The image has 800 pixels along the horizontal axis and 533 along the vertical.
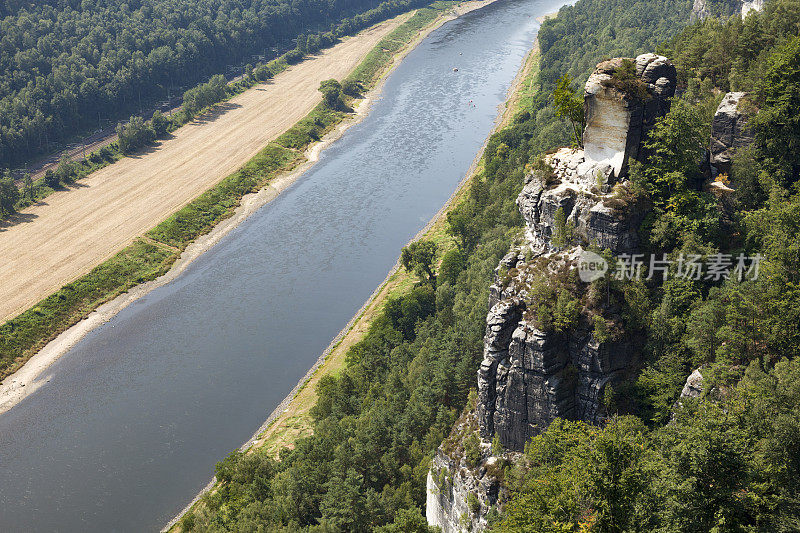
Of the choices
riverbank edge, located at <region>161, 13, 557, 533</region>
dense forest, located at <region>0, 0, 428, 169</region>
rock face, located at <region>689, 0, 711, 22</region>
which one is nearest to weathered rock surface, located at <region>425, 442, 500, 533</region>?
riverbank edge, located at <region>161, 13, 557, 533</region>

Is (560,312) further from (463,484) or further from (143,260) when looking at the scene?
(143,260)

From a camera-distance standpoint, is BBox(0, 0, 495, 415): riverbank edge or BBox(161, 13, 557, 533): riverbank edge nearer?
BBox(161, 13, 557, 533): riverbank edge

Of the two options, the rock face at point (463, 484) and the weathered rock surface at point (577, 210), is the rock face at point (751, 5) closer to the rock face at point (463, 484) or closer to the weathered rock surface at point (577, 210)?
the weathered rock surface at point (577, 210)

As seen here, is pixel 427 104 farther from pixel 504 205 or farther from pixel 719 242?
pixel 719 242

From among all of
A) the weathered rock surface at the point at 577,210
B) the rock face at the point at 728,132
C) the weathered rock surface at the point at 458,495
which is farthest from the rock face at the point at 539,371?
the rock face at the point at 728,132

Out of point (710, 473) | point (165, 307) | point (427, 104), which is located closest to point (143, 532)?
point (165, 307)

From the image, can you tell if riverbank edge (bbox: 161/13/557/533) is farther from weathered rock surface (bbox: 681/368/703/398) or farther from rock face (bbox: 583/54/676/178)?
rock face (bbox: 583/54/676/178)

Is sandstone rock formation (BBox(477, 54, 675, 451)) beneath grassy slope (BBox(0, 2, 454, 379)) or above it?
above

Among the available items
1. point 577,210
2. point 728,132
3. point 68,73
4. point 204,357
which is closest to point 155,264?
point 204,357
